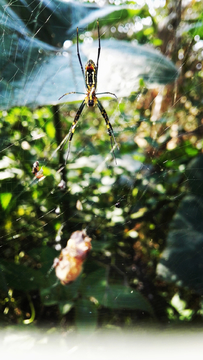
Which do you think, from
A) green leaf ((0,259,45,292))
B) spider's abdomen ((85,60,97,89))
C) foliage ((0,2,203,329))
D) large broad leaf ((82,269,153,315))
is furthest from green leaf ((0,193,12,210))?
spider's abdomen ((85,60,97,89))

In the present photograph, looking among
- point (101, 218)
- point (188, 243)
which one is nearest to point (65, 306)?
point (101, 218)

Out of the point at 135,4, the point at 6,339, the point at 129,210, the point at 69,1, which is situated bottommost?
the point at 6,339

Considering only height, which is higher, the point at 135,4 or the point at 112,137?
the point at 135,4

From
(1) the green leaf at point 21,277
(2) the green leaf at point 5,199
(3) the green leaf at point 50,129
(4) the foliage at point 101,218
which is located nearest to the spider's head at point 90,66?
(4) the foliage at point 101,218

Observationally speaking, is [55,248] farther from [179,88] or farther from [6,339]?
[179,88]

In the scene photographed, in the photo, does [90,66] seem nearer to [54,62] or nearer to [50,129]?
[54,62]

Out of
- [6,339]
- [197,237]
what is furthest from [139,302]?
[6,339]

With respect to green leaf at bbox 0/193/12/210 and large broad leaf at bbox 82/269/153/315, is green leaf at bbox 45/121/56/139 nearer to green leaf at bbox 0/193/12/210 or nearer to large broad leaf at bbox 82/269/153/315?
green leaf at bbox 0/193/12/210
